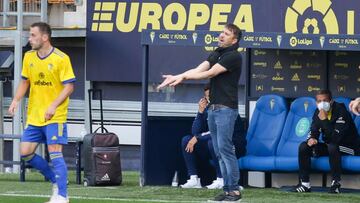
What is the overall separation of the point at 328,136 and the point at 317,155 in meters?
0.33

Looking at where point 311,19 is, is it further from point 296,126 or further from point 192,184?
point 192,184

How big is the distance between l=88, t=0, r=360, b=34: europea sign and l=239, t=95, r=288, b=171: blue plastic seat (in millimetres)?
2937

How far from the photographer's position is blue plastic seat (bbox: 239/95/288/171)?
14844mm

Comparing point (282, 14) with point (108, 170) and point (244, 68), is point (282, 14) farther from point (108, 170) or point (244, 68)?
point (108, 170)

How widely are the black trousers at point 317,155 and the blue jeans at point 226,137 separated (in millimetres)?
2014

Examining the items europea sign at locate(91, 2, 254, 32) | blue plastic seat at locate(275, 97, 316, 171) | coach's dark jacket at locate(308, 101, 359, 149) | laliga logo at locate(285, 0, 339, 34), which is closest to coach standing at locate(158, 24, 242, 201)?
coach's dark jacket at locate(308, 101, 359, 149)

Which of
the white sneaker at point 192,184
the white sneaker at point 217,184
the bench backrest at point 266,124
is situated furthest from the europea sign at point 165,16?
the white sneaker at point 217,184

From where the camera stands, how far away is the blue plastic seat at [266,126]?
14.8 metres

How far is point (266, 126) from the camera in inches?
598

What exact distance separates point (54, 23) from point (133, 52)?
5.40ft

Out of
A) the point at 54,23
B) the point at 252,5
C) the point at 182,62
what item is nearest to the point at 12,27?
the point at 54,23

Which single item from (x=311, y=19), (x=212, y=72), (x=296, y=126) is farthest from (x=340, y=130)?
(x=311, y=19)

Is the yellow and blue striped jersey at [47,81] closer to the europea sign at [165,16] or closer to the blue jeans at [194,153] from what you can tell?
the blue jeans at [194,153]

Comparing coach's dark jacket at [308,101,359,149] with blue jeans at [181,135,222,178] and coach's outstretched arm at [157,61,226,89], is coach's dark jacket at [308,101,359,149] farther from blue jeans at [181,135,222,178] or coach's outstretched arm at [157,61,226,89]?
coach's outstretched arm at [157,61,226,89]
